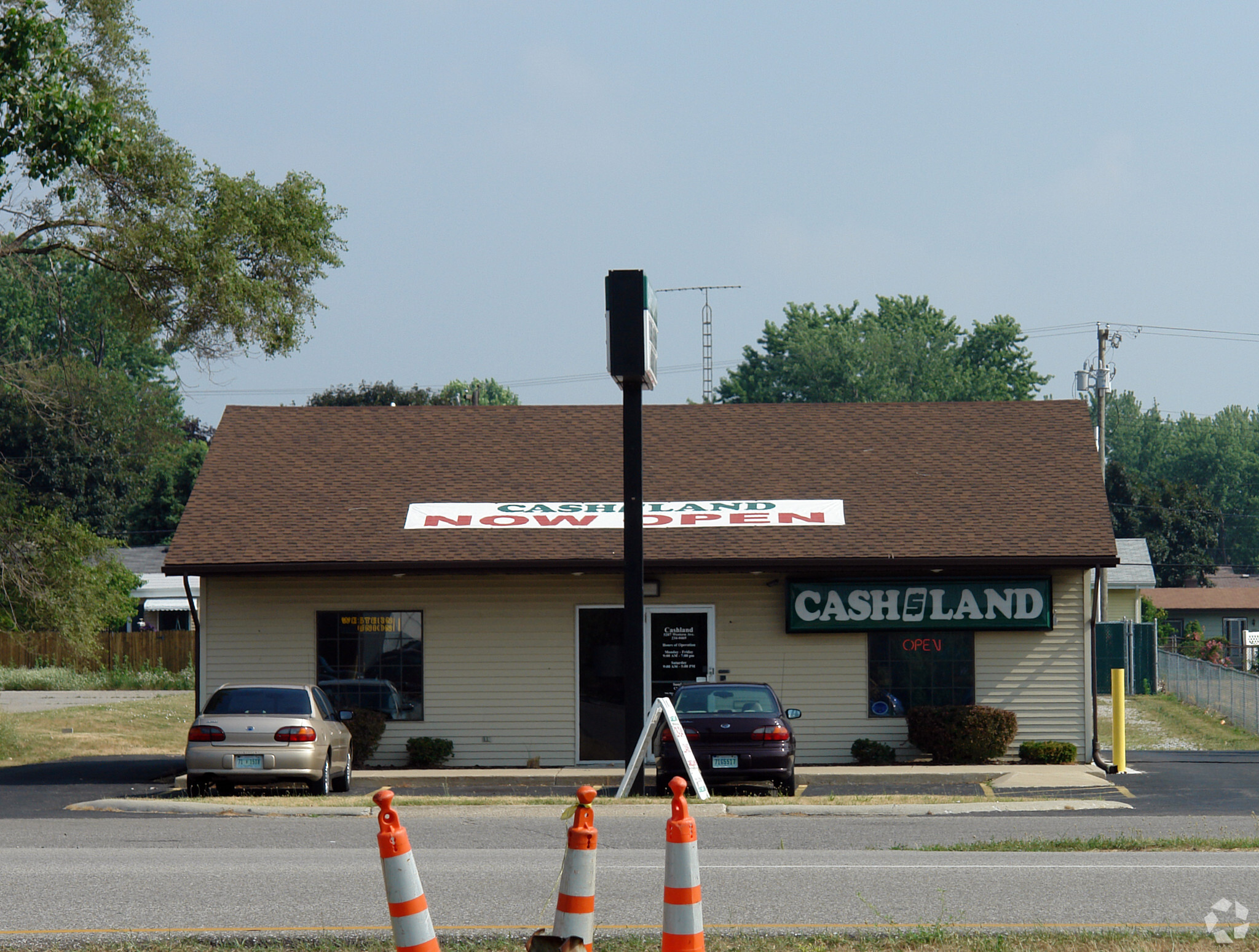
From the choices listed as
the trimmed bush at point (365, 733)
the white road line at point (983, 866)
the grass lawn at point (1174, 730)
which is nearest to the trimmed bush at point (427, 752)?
the trimmed bush at point (365, 733)

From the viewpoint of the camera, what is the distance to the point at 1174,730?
2855 centimetres

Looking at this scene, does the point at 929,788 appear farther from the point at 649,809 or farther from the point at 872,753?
the point at 649,809

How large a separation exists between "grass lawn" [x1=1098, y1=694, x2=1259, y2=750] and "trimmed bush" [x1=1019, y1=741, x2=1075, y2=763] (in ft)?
8.57

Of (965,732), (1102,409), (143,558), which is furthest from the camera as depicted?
(143,558)

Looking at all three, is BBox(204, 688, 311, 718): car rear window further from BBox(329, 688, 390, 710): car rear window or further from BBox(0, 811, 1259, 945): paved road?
BBox(0, 811, 1259, 945): paved road

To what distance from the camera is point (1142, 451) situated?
121438 millimetres

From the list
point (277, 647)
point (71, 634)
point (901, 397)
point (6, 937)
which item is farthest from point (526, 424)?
point (901, 397)

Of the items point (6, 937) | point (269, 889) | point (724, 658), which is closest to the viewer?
point (6, 937)

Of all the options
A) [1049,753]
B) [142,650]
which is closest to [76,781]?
[1049,753]

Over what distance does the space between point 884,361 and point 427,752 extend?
209 ft

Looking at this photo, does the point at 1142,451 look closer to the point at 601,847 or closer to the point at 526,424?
the point at 526,424

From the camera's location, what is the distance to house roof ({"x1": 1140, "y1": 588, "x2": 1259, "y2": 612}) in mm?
71250

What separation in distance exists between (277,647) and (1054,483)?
12917 mm

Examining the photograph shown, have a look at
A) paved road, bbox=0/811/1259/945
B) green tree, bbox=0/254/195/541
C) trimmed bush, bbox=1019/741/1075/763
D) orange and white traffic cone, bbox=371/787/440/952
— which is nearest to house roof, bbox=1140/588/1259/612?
green tree, bbox=0/254/195/541
